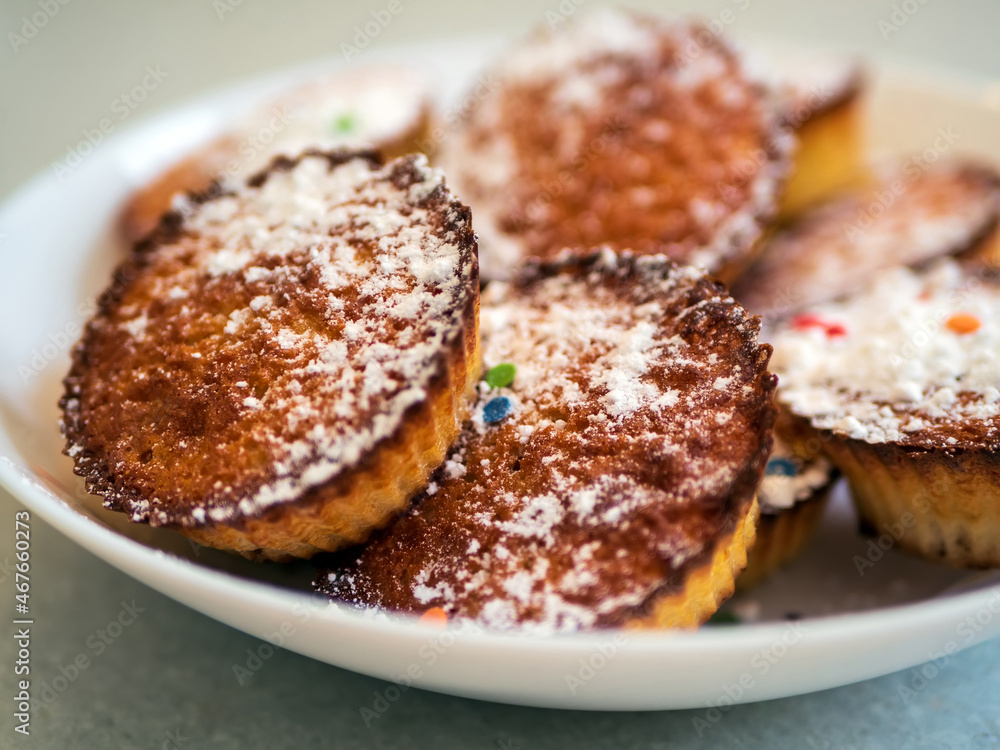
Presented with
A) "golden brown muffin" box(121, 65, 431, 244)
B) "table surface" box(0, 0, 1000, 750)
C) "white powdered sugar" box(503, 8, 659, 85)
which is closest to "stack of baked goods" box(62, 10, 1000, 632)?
"table surface" box(0, 0, 1000, 750)

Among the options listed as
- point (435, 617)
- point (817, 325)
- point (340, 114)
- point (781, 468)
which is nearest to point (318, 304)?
point (435, 617)

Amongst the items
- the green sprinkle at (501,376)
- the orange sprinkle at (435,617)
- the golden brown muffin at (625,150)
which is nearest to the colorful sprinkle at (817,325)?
the golden brown muffin at (625,150)

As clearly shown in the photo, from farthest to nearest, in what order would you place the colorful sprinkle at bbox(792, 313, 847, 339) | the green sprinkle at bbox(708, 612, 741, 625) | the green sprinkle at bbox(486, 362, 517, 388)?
the colorful sprinkle at bbox(792, 313, 847, 339), the green sprinkle at bbox(708, 612, 741, 625), the green sprinkle at bbox(486, 362, 517, 388)

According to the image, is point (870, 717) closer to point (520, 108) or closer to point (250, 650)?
point (250, 650)

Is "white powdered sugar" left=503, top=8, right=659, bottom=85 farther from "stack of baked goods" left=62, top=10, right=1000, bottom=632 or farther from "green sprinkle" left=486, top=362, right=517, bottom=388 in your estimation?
"green sprinkle" left=486, top=362, right=517, bottom=388

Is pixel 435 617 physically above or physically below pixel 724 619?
above

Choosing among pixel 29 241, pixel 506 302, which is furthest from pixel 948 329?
pixel 29 241

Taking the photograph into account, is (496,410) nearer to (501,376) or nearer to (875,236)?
(501,376)
